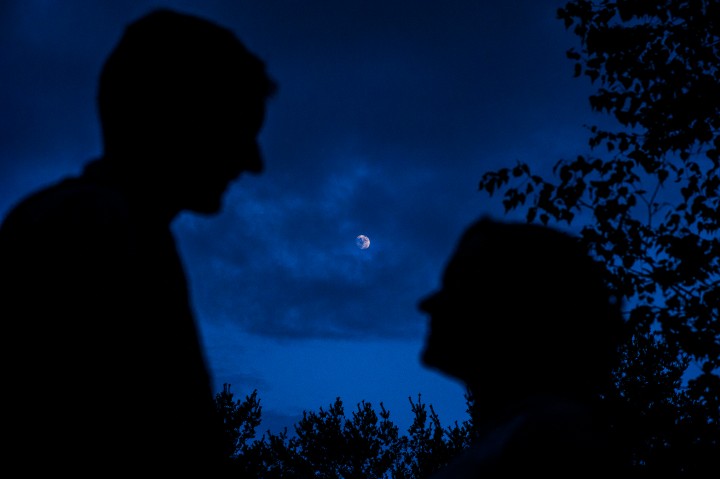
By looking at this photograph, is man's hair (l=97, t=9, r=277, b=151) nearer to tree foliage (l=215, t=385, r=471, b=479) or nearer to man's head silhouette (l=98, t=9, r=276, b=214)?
man's head silhouette (l=98, t=9, r=276, b=214)

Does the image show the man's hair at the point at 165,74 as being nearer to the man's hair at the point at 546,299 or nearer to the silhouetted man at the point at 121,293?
the silhouetted man at the point at 121,293

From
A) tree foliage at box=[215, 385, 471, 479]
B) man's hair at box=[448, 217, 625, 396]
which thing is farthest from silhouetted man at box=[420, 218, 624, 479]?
tree foliage at box=[215, 385, 471, 479]

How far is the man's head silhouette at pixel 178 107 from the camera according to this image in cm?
217

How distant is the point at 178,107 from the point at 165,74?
13 centimetres

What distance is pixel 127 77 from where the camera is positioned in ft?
7.22

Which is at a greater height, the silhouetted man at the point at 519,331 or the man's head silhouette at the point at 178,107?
the man's head silhouette at the point at 178,107

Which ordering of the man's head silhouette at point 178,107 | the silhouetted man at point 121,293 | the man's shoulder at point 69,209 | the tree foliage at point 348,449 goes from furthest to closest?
the tree foliage at point 348,449 → the man's head silhouette at point 178,107 → the man's shoulder at point 69,209 → the silhouetted man at point 121,293

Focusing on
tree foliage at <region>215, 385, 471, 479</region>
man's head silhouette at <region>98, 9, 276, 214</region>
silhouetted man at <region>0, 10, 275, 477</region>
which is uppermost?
tree foliage at <region>215, 385, 471, 479</region>

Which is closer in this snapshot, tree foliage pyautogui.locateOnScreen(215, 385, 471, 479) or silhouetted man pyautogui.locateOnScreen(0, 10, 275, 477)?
silhouetted man pyautogui.locateOnScreen(0, 10, 275, 477)

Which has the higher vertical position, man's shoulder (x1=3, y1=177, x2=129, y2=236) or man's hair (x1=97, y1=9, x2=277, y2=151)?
man's hair (x1=97, y1=9, x2=277, y2=151)

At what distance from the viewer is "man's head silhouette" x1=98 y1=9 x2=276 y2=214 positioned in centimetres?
217

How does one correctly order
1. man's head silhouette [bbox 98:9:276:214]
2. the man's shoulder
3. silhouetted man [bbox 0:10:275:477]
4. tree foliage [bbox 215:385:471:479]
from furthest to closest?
tree foliage [bbox 215:385:471:479] < man's head silhouette [bbox 98:9:276:214] < the man's shoulder < silhouetted man [bbox 0:10:275:477]

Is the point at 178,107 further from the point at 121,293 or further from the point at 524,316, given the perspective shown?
the point at 524,316

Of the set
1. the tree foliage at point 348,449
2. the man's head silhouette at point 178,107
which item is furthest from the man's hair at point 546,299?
the tree foliage at point 348,449
